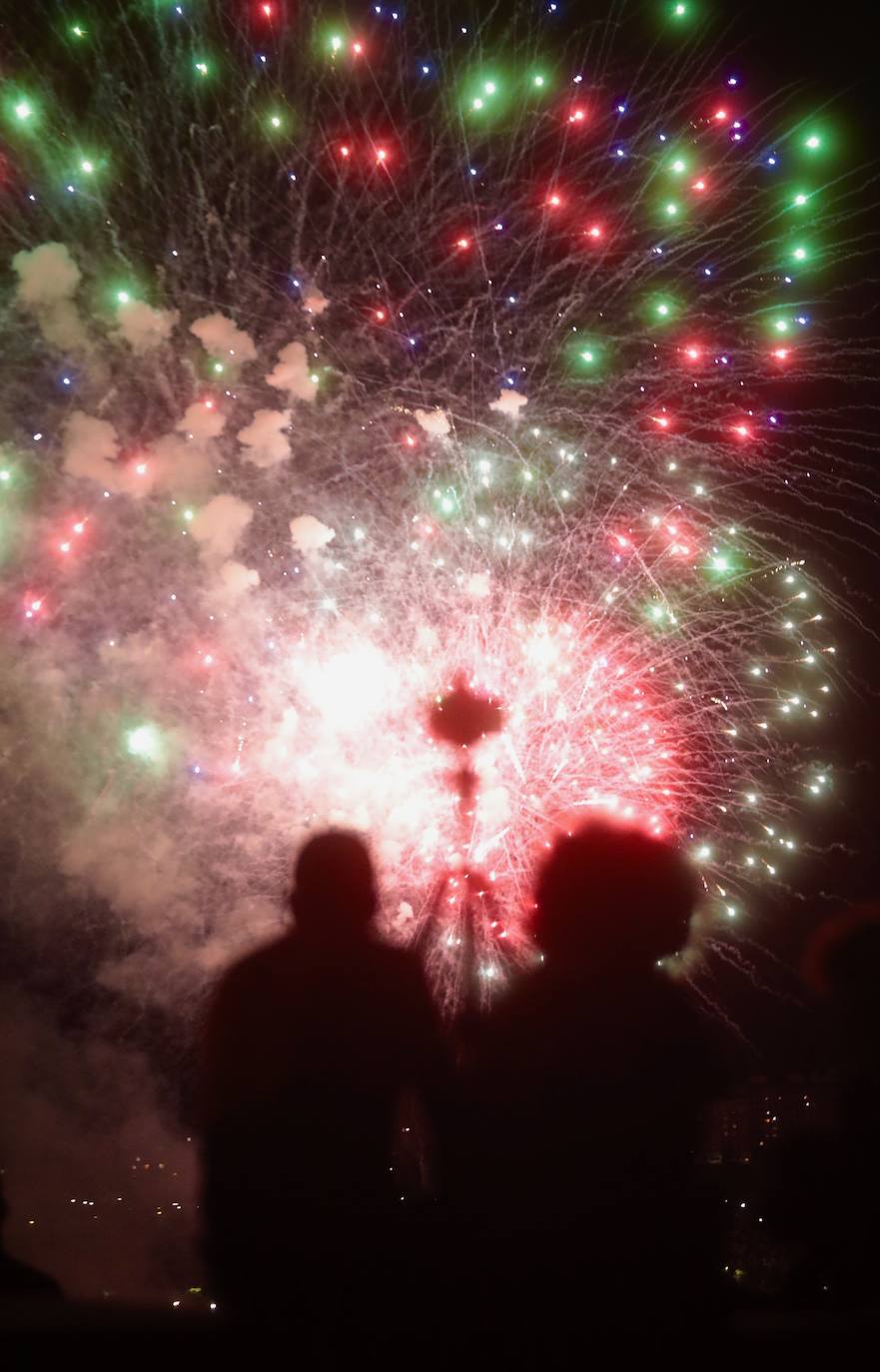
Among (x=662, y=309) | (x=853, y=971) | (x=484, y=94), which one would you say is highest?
(x=484, y=94)

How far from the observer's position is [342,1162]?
219cm

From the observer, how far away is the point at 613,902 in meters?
2.04

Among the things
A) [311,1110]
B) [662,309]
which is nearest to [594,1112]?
[311,1110]

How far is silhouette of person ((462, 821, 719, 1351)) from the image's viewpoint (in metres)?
1.75

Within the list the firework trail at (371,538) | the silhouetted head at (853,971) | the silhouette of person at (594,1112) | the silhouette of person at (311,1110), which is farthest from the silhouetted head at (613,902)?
the firework trail at (371,538)

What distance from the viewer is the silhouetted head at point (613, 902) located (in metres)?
2.00

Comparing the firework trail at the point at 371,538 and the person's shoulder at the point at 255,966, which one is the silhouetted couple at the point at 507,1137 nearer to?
the person's shoulder at the point at 255,966

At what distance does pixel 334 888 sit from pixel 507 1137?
1.23 m

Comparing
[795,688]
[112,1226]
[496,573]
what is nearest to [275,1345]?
[112,1226]

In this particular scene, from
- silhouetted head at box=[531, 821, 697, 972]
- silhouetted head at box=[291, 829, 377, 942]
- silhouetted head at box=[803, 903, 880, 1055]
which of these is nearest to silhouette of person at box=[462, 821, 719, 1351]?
silhouetted head at box=[531, 821, 697, 972]

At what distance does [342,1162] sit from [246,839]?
6472 millimetres

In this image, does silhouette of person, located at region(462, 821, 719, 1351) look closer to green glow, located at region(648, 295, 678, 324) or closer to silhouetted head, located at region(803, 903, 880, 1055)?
silhouetted head, located at region(803, 903, 880, 1055)

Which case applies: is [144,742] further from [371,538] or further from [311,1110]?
[311,1110]

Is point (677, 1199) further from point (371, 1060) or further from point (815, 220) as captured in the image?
point (815, 220)
